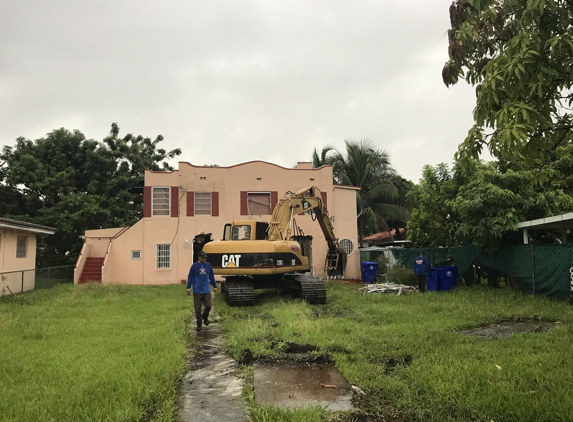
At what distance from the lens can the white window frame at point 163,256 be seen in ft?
70.3

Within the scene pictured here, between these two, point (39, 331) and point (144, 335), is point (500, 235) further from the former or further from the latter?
point (39, 331)

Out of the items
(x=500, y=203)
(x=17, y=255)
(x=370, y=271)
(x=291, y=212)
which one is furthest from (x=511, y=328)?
(x=17, y=255)

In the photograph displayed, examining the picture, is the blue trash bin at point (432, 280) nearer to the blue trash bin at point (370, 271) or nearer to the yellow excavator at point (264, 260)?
the yellow excavator at point (264, 260)

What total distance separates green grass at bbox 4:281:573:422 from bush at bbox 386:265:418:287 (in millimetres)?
4480

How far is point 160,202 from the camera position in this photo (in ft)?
70.9

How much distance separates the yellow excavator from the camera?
12.6 metres

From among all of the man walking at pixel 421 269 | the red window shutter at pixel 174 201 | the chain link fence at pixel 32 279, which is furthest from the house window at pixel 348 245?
the chain link fence at pixel 32 279

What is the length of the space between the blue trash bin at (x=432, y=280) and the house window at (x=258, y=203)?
9.05 metres

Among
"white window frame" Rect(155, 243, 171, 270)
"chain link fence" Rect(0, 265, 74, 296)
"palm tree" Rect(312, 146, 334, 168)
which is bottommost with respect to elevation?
"chain link fence" Rect(0, 265, 74, 296)

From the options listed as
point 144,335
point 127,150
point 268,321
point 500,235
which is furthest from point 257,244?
point 127,150

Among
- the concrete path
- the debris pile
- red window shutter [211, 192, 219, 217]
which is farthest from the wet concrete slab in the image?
red window shutter [211, 192, 219, 217]

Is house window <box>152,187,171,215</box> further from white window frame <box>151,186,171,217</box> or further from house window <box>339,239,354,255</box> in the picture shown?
house window <box>339,239,354,255</box>

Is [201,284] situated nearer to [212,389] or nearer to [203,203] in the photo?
[212,389]

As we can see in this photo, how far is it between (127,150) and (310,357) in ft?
86.1
